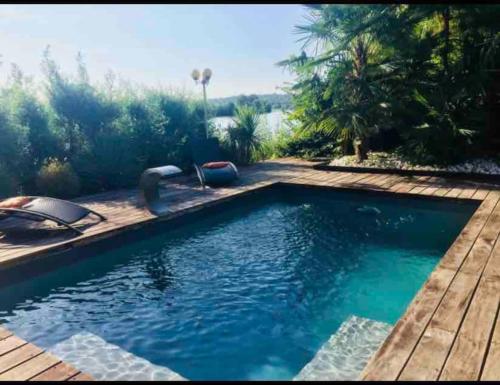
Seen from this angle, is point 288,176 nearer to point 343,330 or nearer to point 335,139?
point 335,139

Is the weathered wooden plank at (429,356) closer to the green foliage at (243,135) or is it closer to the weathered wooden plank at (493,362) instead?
the weathered wooden plank at (493,362)

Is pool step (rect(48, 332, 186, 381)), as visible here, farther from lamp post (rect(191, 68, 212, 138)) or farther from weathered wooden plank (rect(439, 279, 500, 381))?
lamp post (rect(191, 68, 212, 138))

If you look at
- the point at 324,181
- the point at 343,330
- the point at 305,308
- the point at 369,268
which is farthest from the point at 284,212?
the point at 343,330

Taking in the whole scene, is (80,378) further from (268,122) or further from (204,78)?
(268,122)

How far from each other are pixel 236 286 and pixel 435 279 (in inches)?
77.6

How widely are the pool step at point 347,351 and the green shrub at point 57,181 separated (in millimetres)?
5696

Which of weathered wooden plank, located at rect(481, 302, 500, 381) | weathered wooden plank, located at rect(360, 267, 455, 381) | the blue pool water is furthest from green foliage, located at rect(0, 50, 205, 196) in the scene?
weathered wooden plank, located at rect(481, 302, 500, 381)

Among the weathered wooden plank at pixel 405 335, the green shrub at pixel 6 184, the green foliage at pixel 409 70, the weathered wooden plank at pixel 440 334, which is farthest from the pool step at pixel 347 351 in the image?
the green shrub at pixel 6 184

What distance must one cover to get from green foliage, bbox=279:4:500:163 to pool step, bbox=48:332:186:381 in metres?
6.74

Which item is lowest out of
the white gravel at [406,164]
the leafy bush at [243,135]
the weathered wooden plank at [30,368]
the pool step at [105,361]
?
the pool step at [105,361]

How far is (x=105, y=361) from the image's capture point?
2.71 meters

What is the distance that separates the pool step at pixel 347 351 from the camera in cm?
255

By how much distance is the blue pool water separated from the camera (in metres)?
3.01

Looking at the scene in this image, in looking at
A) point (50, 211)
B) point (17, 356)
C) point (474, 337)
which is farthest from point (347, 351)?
point (50, 211)
